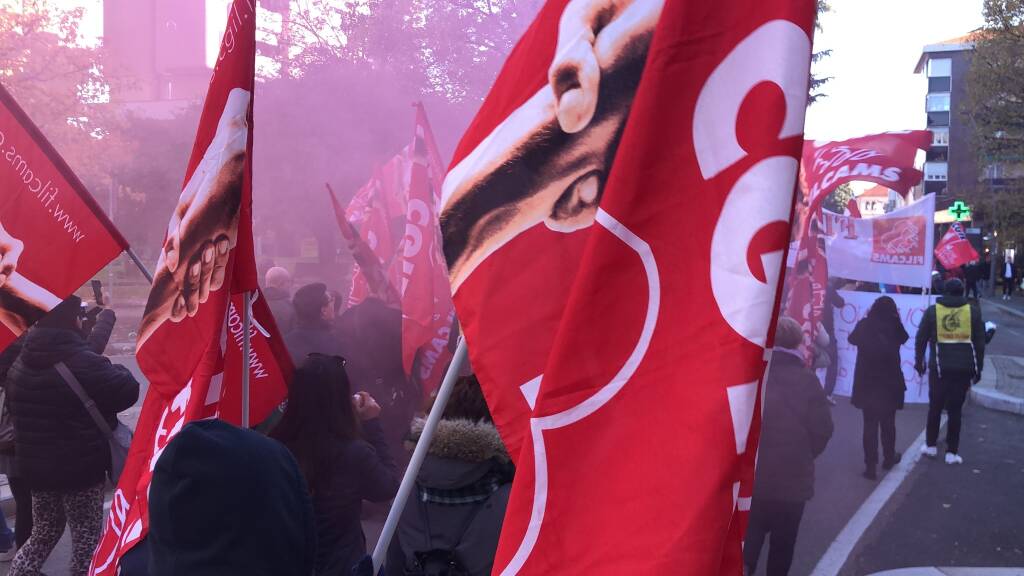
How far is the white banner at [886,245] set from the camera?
9.84 metres

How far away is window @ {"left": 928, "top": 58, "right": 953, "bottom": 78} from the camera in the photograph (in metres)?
81.6

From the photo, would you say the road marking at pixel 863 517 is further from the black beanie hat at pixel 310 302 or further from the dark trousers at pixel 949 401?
the black beanie hat at pixel 310 302

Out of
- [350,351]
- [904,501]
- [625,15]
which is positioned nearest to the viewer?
[625,15]

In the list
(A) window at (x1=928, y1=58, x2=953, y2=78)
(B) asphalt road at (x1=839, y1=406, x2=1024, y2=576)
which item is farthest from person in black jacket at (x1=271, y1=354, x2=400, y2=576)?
(A) window at (x1=928, y1=58, x2=953, y2=78)

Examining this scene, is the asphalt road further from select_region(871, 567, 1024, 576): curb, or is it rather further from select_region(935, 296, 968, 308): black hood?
select_region(935, 296, 968, 308): black hood

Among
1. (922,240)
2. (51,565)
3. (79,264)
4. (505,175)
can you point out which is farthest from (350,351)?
(922,240)

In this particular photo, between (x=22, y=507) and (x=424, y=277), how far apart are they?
2657 mm

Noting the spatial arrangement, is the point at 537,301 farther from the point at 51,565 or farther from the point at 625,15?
the point at 51,565

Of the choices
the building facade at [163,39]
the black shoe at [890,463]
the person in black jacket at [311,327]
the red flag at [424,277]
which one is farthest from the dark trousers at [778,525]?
the building facade at [163,39]

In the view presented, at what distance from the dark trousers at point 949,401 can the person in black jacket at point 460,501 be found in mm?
6555

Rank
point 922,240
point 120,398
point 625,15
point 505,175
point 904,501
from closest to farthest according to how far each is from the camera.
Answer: point 625,15 → point 505,175 → point 120,398 → point 904,501 → point 922,240

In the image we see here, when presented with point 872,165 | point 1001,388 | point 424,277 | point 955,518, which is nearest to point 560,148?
point 424,277

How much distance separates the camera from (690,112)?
1657 mm

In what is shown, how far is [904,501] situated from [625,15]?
6.25 m
